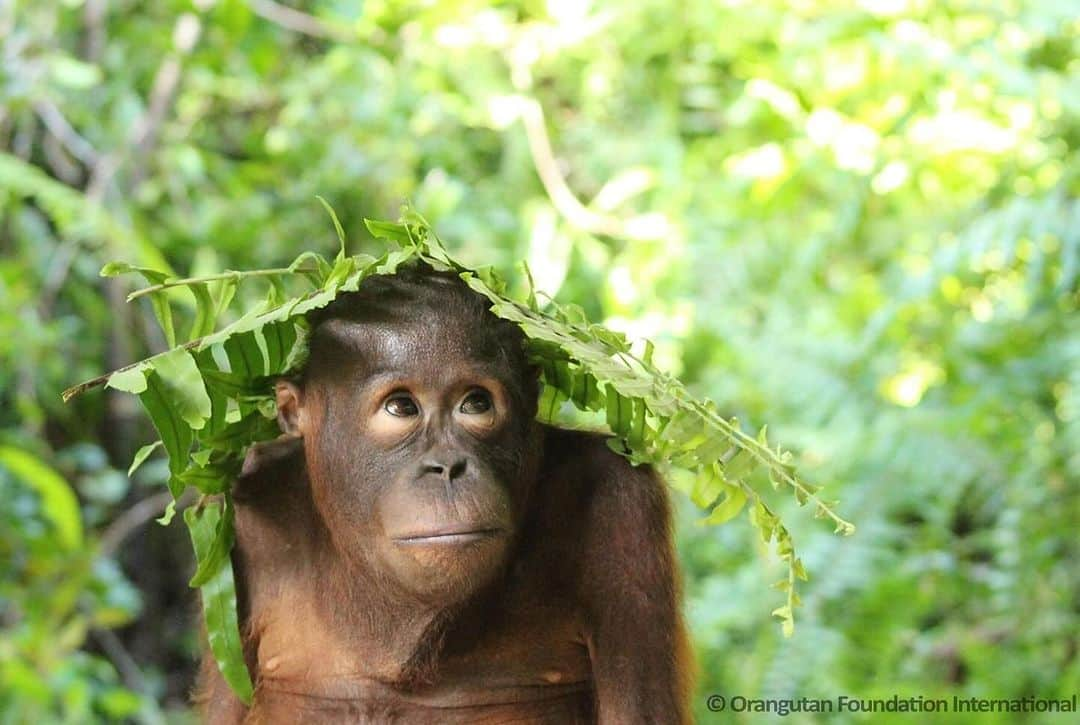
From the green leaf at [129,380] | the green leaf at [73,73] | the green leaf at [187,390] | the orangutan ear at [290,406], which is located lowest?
the orangutan ear at [290,406]

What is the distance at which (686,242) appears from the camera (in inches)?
271

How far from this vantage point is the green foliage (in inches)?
105

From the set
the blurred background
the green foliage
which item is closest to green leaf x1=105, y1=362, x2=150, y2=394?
the green foliage

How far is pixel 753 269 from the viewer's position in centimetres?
694

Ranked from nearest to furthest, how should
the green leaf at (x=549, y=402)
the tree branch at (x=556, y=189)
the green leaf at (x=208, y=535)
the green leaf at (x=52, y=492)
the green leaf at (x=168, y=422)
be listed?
the green leaf at (x=168, y=422) < the green leaf at (x=208, y=535) < the green leaf at (x=549, y=402) < the green leaf at (x=52, y=492) < the tree branch at (x=556, y=189)

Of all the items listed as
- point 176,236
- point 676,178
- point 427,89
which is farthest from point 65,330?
point 676,178

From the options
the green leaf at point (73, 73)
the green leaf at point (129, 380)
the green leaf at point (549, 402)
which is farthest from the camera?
the green leaf at point (73, 73)

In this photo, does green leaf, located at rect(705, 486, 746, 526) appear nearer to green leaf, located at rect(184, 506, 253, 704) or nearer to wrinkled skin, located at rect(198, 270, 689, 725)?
wrinkled skin, located at rect(198, 270, 689, 725)

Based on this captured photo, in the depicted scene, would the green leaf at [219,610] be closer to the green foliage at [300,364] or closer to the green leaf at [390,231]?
the green foliage at [300,364]

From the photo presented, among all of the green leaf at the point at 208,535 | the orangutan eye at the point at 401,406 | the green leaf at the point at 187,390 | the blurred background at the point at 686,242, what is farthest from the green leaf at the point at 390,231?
the blurred background at the point at 686,242

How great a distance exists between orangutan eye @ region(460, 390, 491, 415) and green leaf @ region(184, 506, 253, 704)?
2.21ft

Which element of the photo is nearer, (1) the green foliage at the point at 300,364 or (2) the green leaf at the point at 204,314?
(1) the green foliage at the point at 300,364

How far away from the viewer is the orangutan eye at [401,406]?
9.44 ft

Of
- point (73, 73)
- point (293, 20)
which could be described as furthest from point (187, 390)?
point (293, 20)
